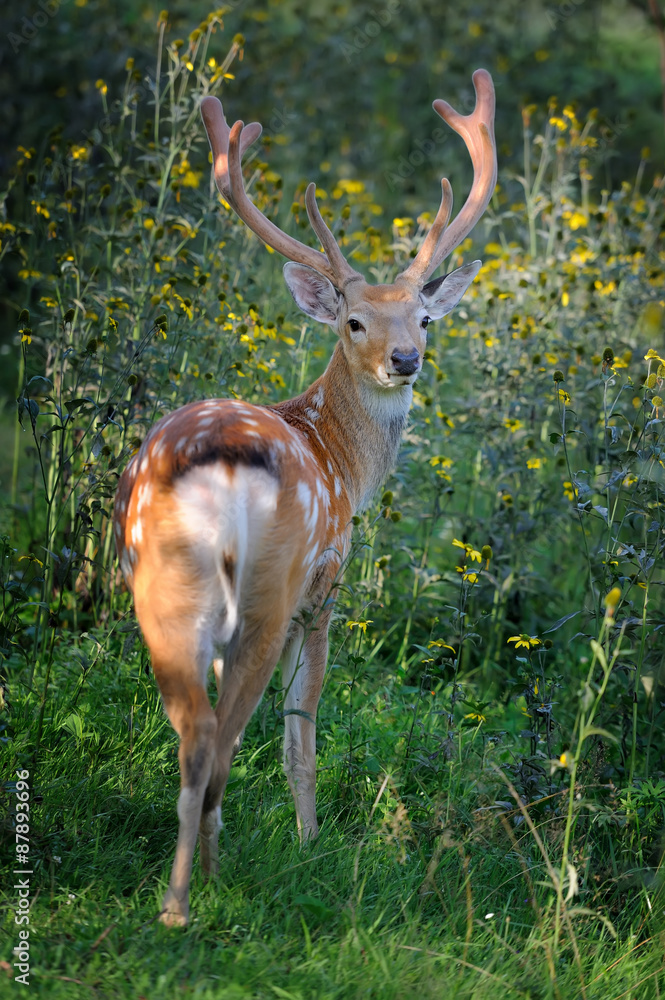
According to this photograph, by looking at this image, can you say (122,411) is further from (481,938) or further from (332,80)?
(332,80)

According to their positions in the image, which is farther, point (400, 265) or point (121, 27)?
point (121, 27)

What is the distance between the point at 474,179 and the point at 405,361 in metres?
1.22

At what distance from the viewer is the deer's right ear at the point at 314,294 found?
4.27m

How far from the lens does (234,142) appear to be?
4.07 metres

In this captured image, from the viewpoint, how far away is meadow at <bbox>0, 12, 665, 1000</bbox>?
111 inches

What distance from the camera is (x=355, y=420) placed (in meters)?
4.16

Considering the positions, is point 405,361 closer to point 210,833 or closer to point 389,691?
point 389,691

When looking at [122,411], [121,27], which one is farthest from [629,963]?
[121,27]

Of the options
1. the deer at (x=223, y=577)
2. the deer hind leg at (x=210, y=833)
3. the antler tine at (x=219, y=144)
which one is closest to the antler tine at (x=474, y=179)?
the antler tine at (x=219, y=144)

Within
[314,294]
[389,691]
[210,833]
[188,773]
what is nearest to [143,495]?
[188,773]

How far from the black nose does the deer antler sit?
571mm

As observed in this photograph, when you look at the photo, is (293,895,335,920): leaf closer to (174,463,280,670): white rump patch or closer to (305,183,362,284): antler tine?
(174,463,280,670): white rump patch

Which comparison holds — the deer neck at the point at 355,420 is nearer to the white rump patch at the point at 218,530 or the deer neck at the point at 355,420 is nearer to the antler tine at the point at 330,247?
the antler tine at the point at 330,247

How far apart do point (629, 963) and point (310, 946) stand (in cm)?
96
